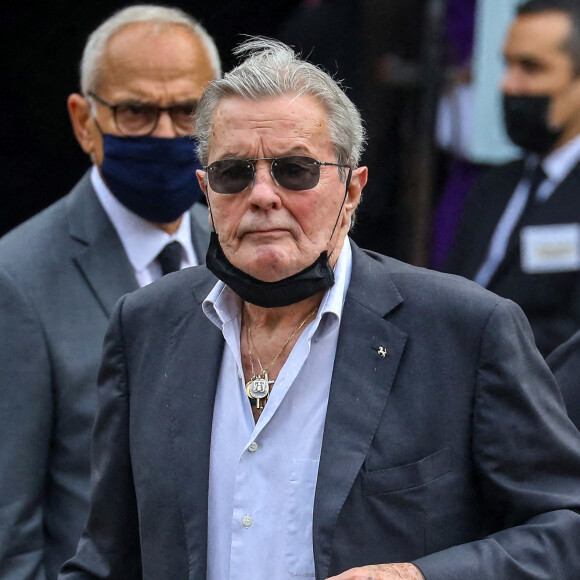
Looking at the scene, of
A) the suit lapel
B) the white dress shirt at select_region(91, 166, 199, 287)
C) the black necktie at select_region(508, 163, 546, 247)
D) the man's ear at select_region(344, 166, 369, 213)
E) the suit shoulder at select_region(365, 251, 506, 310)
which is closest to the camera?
the suit shoulder at select_region(365, 251, 506, 310)

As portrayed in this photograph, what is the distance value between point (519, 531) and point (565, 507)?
0.11 metres

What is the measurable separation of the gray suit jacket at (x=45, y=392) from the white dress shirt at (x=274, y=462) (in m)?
0.74

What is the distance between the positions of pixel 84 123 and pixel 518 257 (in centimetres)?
193

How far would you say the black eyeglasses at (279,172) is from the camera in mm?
2662

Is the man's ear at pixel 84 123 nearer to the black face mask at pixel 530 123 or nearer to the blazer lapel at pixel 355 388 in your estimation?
the blazer lapel at pixel 355 388

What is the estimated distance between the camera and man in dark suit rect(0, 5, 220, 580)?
3287mm

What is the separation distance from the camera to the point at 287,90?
106 inches

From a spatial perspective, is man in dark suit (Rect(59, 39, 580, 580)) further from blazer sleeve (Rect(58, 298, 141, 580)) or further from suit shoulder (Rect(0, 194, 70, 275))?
suit shoulder (Rect(0, 194, 70, 275))

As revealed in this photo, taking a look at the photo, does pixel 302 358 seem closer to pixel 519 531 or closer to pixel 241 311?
pixel 241 311

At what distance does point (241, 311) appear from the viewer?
2881 millimetres

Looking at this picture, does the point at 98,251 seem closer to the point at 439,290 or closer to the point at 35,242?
the point at 35,242

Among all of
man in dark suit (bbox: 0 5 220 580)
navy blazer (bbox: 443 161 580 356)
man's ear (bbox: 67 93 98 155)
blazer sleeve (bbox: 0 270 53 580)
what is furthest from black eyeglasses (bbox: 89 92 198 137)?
navy blazer (bbox: 443 161 580 356)

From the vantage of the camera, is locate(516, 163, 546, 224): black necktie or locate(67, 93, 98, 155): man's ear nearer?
locate(67, 93, 98, 155): man's ear

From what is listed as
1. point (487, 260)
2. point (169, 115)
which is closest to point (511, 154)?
point (487, 260)
